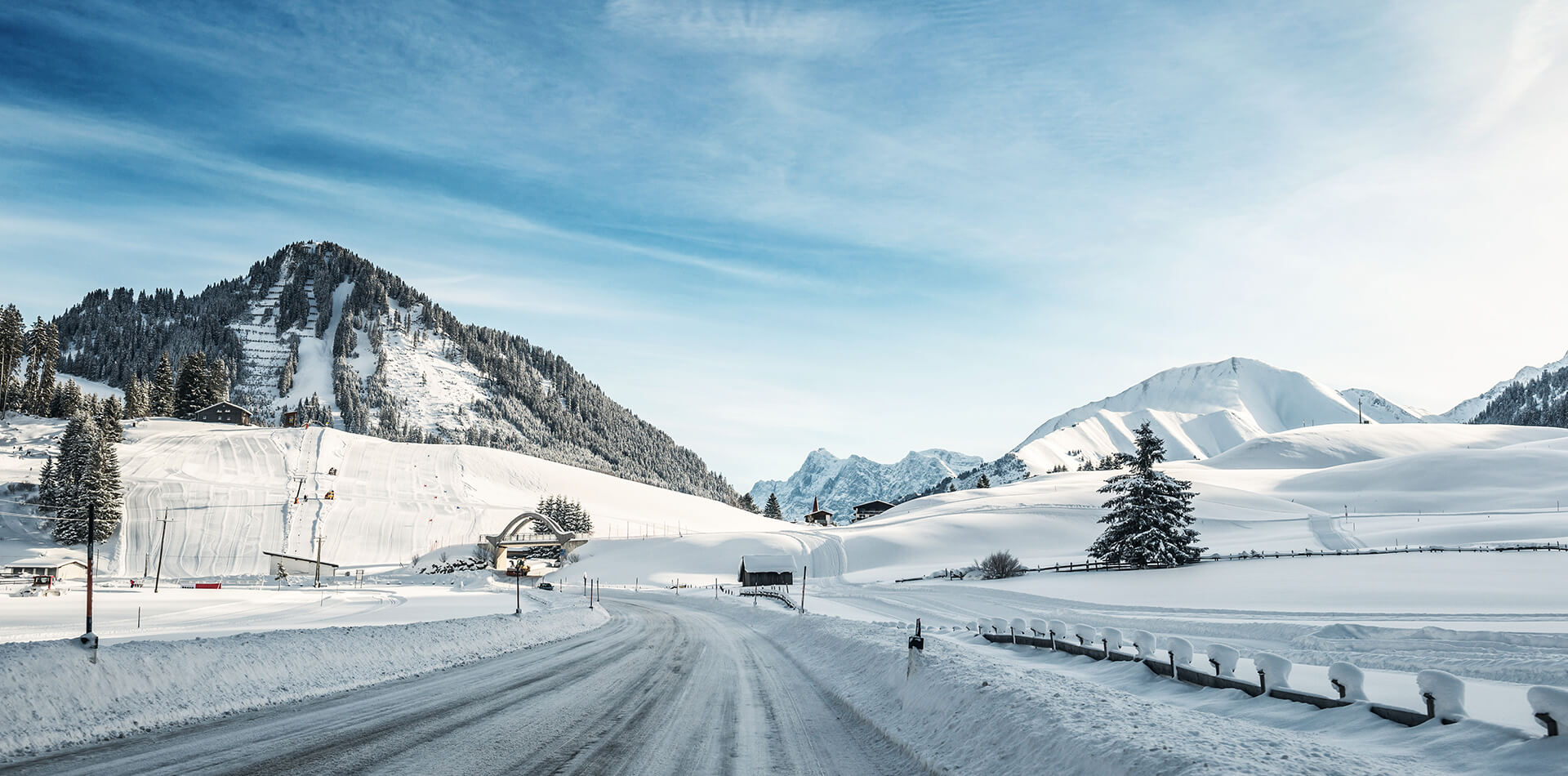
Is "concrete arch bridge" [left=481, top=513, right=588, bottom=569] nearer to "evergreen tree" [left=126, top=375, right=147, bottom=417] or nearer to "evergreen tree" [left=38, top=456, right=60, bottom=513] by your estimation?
"evergreen tree" [left=38, top=456, right=60, bottom=513]

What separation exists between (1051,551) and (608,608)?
55497 millimetres

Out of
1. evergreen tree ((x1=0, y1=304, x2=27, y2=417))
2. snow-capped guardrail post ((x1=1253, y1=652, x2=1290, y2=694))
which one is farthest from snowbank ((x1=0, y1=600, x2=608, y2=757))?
evergreen tree ((x1=0, y1=304, x2=27, y2=417))

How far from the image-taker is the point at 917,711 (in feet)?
35.1

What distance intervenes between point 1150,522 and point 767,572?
114ft

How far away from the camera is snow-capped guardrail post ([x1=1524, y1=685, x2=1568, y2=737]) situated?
593 centimetres

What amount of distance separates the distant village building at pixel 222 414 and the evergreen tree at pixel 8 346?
84.2ft

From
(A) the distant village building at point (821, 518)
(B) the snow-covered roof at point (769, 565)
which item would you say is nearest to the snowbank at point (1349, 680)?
(B) the snow-covered roof at point (769, 565)

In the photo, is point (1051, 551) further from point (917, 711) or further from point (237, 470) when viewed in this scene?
point (237, 470)

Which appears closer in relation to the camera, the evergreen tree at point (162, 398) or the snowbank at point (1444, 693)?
the snowbank at point (1444, 693)

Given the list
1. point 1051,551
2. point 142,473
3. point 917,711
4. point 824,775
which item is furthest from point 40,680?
point 142,473

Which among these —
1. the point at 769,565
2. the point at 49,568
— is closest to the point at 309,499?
the point at 49,568

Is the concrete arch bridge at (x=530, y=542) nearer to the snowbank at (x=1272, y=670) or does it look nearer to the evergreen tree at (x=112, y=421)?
the evergreen tree at (x=112, y=421)

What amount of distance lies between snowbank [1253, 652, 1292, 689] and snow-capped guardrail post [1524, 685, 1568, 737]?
9.97 feet

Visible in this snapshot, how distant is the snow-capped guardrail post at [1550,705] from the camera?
5930 mm
